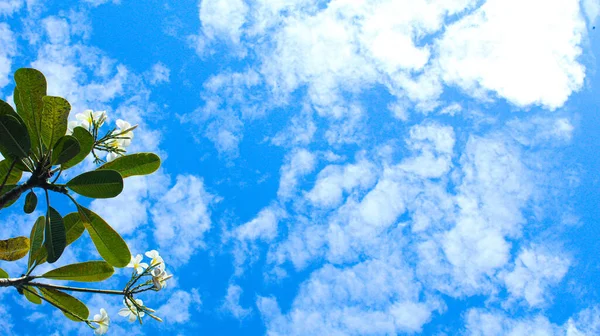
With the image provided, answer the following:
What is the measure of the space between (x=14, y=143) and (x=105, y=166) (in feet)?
2.27

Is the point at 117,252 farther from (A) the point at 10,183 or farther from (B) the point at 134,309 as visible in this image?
(A) the point at 10,183

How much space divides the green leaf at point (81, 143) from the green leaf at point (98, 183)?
17cm

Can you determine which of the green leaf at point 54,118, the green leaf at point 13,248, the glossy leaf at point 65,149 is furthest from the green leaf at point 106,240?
the green leaf at point 13,248

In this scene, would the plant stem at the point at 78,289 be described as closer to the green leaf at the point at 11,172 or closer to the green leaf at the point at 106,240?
the green leaf at the point at 106,240

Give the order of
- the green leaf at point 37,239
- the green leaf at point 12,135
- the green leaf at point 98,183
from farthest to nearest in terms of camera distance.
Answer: the green leaf at point 37,239 < the green leaf at point 98,183 < the green leaf at point 12,135

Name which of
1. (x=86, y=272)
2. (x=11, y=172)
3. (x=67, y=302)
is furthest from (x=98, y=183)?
(x=67, y=302)

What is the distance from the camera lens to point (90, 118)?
12.2 feet

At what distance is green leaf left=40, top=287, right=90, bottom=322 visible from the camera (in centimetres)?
367

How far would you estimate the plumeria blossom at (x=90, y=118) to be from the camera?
369cm

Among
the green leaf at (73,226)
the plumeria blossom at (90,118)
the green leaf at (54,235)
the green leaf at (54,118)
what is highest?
the plumeria blossom at (90,118)

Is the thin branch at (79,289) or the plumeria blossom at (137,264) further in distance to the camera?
the plumeria blossom at (137,264)

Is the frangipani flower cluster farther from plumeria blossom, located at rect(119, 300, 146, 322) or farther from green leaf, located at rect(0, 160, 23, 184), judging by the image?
plumeria blossom, located at rect(119, 300, 146, 322)

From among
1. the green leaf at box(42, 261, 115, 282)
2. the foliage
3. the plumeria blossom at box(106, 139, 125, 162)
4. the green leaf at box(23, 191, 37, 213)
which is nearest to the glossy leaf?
the foliage

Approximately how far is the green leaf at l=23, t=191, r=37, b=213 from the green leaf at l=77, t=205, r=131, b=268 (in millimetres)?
321
